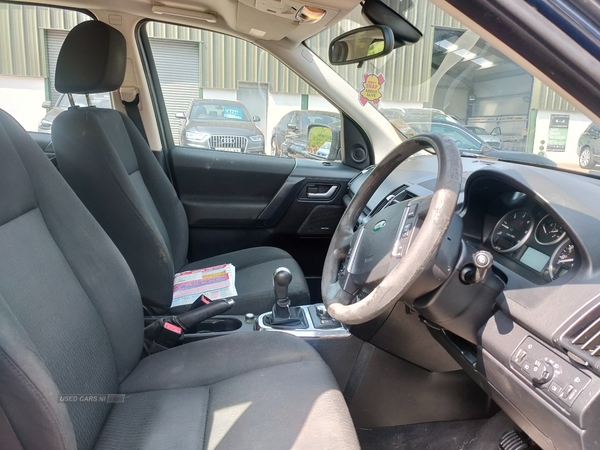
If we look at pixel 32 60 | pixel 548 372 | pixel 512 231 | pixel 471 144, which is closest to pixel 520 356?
pixel 548 372

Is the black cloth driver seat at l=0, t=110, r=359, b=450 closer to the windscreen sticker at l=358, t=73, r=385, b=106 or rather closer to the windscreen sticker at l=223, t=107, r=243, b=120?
the windscreen sticker at l=358, t=73, r=385, b=106

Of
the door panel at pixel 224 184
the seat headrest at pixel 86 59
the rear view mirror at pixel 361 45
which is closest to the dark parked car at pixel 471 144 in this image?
the rear view mirror at pixel 361 45

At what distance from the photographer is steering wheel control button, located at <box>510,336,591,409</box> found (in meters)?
0.84

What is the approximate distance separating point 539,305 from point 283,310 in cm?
83

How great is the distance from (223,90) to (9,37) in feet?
5.15

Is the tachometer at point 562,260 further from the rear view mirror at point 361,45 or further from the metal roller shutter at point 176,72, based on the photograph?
the metal roller shutter at point 176,72

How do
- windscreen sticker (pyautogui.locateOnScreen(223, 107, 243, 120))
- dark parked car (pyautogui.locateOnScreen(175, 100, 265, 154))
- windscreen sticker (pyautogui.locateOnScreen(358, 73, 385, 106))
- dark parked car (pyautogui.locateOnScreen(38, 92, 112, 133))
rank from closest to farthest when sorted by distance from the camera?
dark parked car (pyautogui.locateOnScreen(38, 92, 112, 133)) → windscreen sticker (pyautogui.locateOnScreen(358, 73, 385, 106)) → dark parked car (pyautogui.locateOnScreen(175, 100, 265, 154)) → windscreen sticker (pyautogui.locateOnScreen(223, 107, 243, 120))

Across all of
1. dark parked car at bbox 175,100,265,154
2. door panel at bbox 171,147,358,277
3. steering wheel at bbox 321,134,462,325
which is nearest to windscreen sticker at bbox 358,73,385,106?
door panel at bbox 171,147,358,277

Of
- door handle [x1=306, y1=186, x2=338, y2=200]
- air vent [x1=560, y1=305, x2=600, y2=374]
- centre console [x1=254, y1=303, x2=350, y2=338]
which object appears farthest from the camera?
door handle [x1=306, y1=186, x2=338, y2=200]

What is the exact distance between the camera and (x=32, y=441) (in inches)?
30.2

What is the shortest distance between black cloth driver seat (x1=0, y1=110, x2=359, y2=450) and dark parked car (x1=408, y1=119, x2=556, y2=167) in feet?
3.37

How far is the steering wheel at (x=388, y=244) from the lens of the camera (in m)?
0.87

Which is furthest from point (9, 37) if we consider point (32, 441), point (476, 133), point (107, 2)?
point (32, 441)

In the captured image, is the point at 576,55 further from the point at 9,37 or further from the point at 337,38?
the point at 9,37
